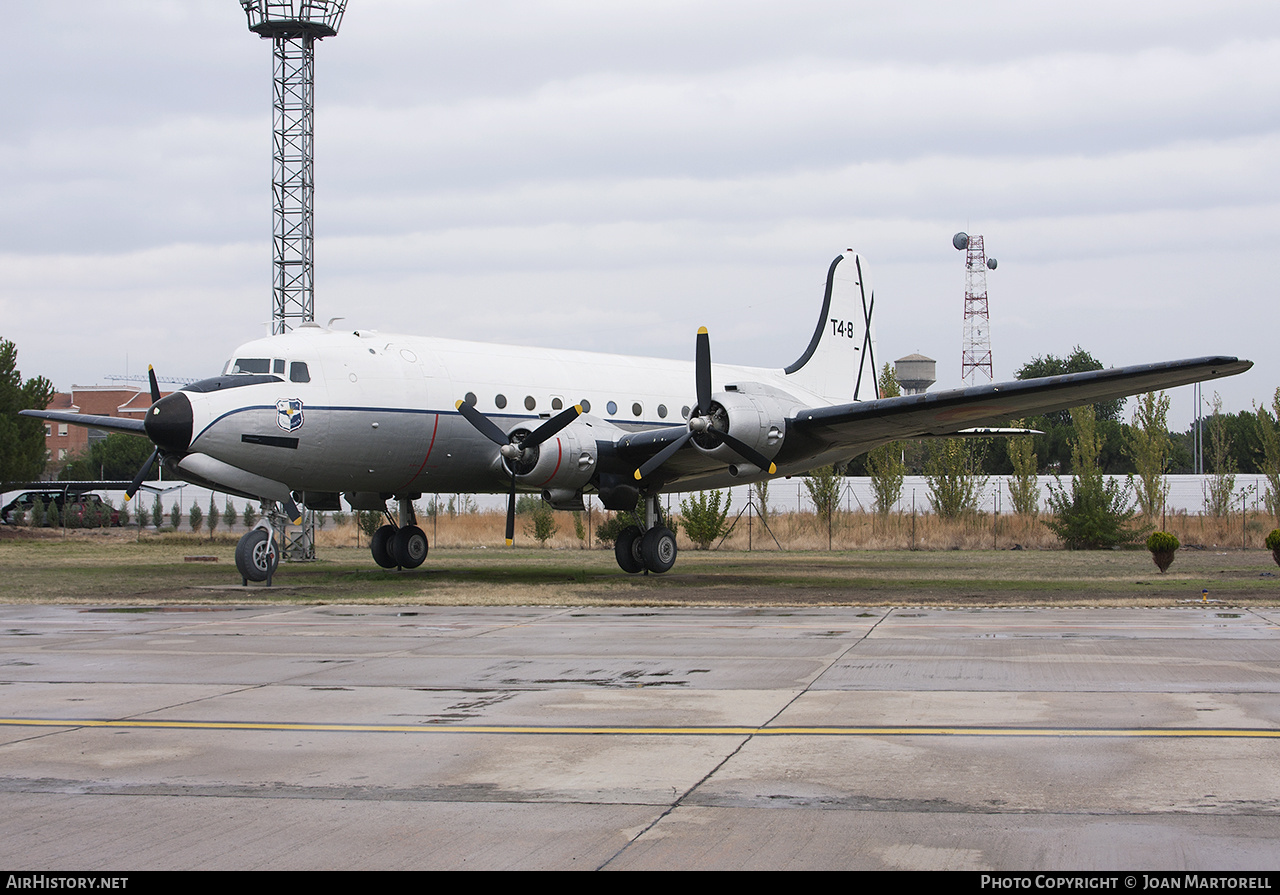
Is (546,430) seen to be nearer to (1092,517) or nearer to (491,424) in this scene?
(491,424)

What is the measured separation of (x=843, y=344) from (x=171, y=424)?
16.7 m

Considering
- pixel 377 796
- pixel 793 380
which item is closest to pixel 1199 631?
pixel 377 796

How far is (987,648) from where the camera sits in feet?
41.1

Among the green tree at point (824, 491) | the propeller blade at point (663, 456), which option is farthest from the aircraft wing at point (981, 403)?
the green tree at point (824, 491)

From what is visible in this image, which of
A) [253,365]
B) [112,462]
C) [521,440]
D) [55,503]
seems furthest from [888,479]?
[112,462]

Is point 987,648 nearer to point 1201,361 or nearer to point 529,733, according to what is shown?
point 529,733

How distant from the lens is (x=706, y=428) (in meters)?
21.4

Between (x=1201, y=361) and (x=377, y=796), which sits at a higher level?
(x=1201, y=361)

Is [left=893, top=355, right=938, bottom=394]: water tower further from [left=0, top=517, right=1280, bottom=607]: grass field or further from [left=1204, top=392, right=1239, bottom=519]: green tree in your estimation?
[left=0, top=517, right=1280, bottom=607]: grass field

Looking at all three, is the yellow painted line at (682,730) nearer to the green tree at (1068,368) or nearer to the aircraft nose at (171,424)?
the aircraft nose at (171,424)

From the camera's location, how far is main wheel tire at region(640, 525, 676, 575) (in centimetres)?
2459

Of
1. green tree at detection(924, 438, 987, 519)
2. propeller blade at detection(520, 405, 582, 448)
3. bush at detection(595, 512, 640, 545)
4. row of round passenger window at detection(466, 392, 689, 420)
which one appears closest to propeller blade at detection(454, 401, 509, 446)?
row of round passenger window at detection(466, 392, 689, 420)

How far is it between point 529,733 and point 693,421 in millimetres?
13557

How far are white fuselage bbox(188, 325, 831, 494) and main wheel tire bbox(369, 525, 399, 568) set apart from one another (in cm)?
203
